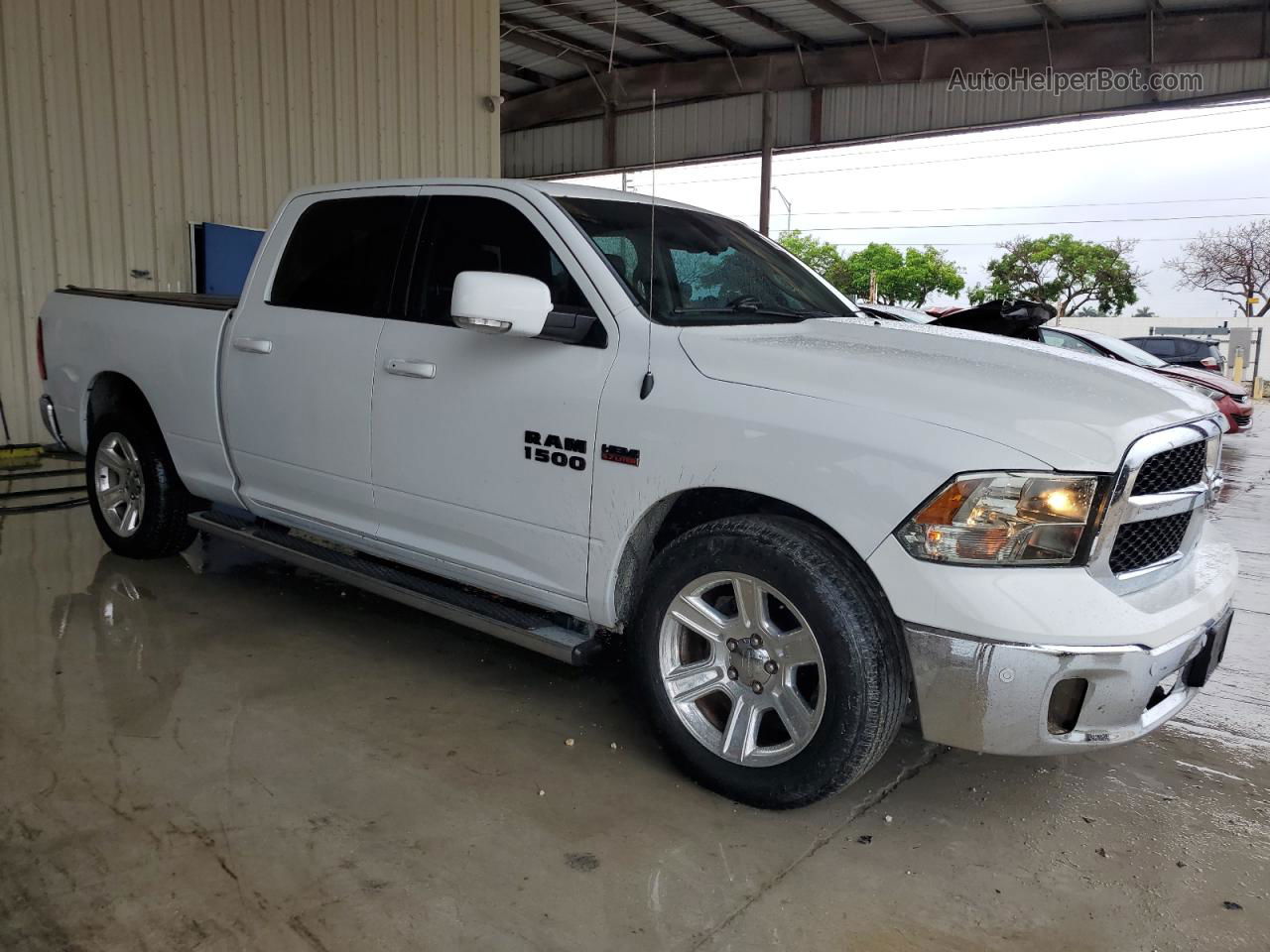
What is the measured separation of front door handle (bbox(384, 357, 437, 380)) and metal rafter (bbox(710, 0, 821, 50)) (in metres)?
12.7

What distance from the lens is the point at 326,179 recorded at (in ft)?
34.8

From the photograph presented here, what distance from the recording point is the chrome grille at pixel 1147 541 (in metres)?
2.59

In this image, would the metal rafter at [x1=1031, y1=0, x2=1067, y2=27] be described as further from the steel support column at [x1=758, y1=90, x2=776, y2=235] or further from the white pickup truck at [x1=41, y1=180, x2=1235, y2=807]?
the white pickup truck at [x1=41, y1=180, x2=1235, y2=807]

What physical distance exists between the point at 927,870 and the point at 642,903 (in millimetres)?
789

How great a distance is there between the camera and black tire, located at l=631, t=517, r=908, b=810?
259 cm

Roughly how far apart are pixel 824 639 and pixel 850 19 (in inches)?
575

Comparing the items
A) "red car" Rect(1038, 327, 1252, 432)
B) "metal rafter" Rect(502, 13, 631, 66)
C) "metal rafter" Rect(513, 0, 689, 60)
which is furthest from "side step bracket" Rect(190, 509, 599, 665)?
"metal rafter" Rect(502, 13, 631, 66)

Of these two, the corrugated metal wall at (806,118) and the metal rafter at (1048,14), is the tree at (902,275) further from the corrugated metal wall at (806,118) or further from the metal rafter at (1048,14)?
the metal rafter at (1048,14)

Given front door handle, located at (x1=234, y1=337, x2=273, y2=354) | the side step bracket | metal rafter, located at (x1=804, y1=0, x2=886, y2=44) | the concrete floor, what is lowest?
the concrete floor

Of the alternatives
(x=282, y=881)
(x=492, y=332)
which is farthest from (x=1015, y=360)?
(x=282, y=881)

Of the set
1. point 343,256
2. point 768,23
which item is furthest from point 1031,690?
point 768,23

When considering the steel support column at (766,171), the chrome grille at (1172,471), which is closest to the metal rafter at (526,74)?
the steel support column at (766,171)

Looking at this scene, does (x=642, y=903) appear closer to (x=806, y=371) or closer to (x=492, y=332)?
(x=806, y=371)

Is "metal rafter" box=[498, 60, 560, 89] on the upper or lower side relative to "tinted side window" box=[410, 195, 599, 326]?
upper
